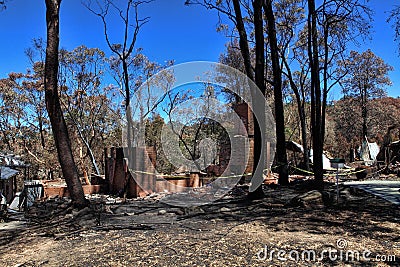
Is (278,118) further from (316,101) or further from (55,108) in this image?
(55,108)

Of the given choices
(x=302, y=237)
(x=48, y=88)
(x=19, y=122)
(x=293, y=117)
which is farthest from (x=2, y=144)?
(x=302, y=237)

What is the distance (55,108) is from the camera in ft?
24.3

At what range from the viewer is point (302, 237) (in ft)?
14.5

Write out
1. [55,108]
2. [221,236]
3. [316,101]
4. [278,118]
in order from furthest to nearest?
[278,118], [316,101], [55,108], [221,236]

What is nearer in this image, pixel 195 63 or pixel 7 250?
pixel 7 250

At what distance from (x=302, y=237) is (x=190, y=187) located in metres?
7.90

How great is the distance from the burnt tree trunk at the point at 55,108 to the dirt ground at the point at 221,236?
0.60 metres

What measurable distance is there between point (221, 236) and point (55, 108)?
4.69m

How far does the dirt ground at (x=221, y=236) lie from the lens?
3.77 m

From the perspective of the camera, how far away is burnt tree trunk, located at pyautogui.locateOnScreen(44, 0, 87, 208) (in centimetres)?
741

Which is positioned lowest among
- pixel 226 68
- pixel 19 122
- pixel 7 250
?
pixel 7 250

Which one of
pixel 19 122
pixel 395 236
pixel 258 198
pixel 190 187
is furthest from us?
pixel 19 122

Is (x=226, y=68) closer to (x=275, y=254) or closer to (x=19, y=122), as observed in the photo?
(x=19, y=122)

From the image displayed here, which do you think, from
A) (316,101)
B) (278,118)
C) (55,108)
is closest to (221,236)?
(55,108)
